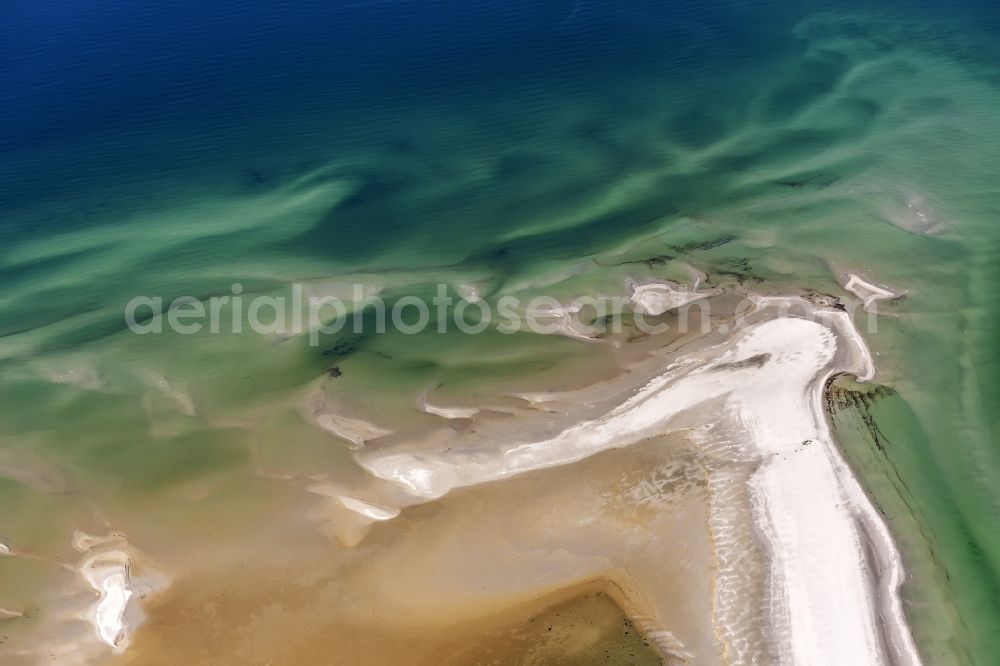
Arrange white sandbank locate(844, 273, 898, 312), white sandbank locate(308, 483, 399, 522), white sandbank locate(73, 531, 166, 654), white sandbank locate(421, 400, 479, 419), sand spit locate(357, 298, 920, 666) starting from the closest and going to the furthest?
sand spit locate(357, 298, 920, 666)
white sandbank locate(73, 531, 166, 654)
white sandbank locate(308, 483, 399, 522)
white sandbank locate(421, 400, 479, 419)
white sandbank locate(844, 273, 898, 312)

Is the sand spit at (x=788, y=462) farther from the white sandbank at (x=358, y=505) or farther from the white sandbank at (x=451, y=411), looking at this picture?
the white sandbank at (x=451, y=411)

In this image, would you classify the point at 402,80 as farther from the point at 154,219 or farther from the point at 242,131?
the point at 154,219

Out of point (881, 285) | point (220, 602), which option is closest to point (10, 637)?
point (220, 602)

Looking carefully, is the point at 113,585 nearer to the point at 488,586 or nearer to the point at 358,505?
the point at 358,505

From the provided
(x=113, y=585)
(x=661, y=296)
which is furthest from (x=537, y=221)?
(x=113, y=585)

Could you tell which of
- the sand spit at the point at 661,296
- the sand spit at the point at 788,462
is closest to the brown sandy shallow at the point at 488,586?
the sand spit at the point at 788,462

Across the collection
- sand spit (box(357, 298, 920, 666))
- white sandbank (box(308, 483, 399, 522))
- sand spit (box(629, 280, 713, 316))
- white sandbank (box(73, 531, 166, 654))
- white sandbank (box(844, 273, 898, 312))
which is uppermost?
white sandbank (box(844, 273, 898, 312))

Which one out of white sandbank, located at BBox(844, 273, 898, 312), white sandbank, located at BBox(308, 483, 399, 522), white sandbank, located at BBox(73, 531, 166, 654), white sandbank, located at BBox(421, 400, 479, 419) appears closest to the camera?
white sandbank, located at BBox(73, 531, 166, 654)

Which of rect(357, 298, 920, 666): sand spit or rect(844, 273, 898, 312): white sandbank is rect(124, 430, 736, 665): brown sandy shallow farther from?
A: rect(844, 273, 898, 312): white sandbank

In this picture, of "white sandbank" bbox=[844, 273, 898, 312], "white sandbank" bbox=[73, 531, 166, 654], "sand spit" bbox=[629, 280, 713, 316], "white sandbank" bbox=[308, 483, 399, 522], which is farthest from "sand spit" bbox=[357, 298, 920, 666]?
"white sandbank" bbox=[73, 531, 166, 654]
